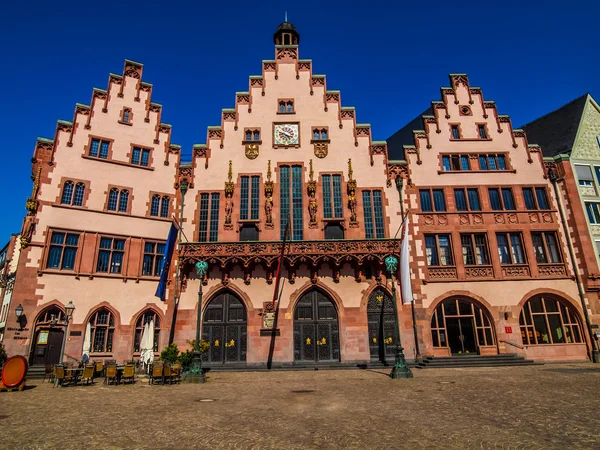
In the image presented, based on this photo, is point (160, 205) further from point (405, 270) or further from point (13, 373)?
point (405, 270)

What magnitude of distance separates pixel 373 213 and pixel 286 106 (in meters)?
11.2

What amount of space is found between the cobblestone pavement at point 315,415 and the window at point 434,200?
13589mm

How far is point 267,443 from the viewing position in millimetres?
8188

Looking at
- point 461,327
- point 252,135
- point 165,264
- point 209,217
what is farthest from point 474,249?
point 165,264

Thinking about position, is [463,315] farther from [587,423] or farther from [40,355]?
[40,355]

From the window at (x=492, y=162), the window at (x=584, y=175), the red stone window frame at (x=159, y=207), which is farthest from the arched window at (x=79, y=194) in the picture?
the window at (x=584, y=175)

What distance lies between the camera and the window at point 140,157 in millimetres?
27594

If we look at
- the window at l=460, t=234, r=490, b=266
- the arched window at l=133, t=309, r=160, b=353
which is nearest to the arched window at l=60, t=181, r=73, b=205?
the arched window at l=133, t=309, r=160, b=353

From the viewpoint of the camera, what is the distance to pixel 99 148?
2664cm

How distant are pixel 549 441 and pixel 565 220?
25.3 metres

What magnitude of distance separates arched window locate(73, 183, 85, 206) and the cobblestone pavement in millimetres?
12430

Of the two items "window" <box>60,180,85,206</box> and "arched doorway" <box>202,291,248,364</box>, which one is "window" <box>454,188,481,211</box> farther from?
"window" <box>60,180,85,206</box>

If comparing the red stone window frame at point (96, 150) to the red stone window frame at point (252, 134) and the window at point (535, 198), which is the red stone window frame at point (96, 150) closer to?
the red stone window frame at point (252, 134)

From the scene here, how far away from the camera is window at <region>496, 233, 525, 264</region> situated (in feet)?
89.9
